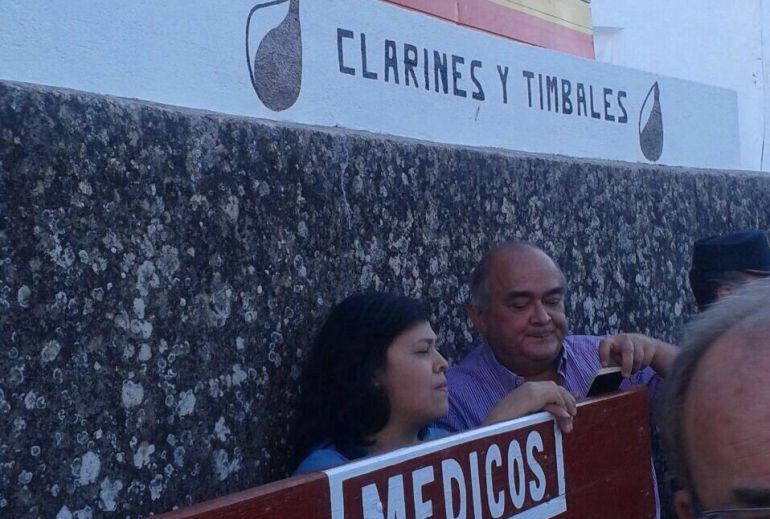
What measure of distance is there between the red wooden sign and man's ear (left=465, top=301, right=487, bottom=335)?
1.70 ft

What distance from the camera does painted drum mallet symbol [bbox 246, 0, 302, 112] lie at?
2.77m

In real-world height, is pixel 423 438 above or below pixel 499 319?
below

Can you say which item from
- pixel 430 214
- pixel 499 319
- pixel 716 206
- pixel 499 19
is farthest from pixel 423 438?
pixel 499 19

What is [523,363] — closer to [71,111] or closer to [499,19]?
[71,111]

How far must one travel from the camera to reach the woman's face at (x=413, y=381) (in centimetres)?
239

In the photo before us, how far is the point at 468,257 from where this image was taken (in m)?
3.25

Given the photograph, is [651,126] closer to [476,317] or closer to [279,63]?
[476,317]

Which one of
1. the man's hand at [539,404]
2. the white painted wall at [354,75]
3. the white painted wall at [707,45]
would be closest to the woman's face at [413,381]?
the man's hand at [539,404]

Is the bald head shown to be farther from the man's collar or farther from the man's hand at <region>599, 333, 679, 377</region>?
the man's hand at <region>599, 333, 679, 377</region>

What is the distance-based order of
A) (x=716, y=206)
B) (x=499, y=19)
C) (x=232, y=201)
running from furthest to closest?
1. (x=499, y=19)
2. (x=716, y=206)
3. (x=232, y=201)

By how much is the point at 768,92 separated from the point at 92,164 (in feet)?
31.7

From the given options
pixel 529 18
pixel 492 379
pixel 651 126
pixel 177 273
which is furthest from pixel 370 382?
pixel 529 18

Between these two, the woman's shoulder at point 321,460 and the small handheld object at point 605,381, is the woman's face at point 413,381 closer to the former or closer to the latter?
the woman's shoulder at point 321,460

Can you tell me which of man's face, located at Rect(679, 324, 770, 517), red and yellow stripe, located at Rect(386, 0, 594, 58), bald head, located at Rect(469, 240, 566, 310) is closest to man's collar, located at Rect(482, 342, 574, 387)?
bald head, located at Rect(469, 240, 566, 310)
